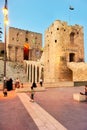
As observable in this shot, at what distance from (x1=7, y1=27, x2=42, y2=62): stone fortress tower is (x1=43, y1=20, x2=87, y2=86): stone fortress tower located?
766 inches

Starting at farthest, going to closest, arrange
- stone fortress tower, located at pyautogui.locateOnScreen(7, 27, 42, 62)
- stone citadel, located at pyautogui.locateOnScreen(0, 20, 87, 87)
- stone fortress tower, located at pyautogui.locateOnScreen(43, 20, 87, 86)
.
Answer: stone fortress tower, located at pyautogui.locateOnScreen(7, 27, 42, 62)
stone fortress tower, located at pyautogui.locateOnScreen(43, 20, 87, 86)
stone citadel, located at pyautogui.locateOnScreen(0, 20, 87, 87)

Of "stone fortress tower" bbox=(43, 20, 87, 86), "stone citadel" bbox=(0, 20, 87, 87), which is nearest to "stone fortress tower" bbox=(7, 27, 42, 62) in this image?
"stone citadel" bbox=(0, 20, 87, 87)

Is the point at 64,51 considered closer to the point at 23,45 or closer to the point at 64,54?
the point at 64,54

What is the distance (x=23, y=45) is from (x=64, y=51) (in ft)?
74.5

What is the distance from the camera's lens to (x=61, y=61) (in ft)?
100

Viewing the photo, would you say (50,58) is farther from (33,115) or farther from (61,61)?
(33,115)

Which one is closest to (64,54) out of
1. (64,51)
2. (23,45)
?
(64,51)

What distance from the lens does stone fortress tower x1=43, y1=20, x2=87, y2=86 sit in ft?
100

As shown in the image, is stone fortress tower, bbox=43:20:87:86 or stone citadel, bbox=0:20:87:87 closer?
stone citadel, bbox=0:20:87:87

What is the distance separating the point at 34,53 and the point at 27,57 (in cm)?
220

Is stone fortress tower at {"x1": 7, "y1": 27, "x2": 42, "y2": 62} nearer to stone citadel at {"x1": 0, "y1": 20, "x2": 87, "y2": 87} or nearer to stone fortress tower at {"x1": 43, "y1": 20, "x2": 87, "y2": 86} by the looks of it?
stone citadel at {"x1": 0, "y1": 20, "x2": 87, "y2": 87}

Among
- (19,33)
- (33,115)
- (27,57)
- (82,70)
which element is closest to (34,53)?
(27,57)

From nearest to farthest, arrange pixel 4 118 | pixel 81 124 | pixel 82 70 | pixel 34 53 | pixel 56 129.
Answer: pixel 56 129 → pixel 81 124 → pixel 4 118 → pixel 82 70 → pixel 34 53

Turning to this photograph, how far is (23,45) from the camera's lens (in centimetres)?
5150
